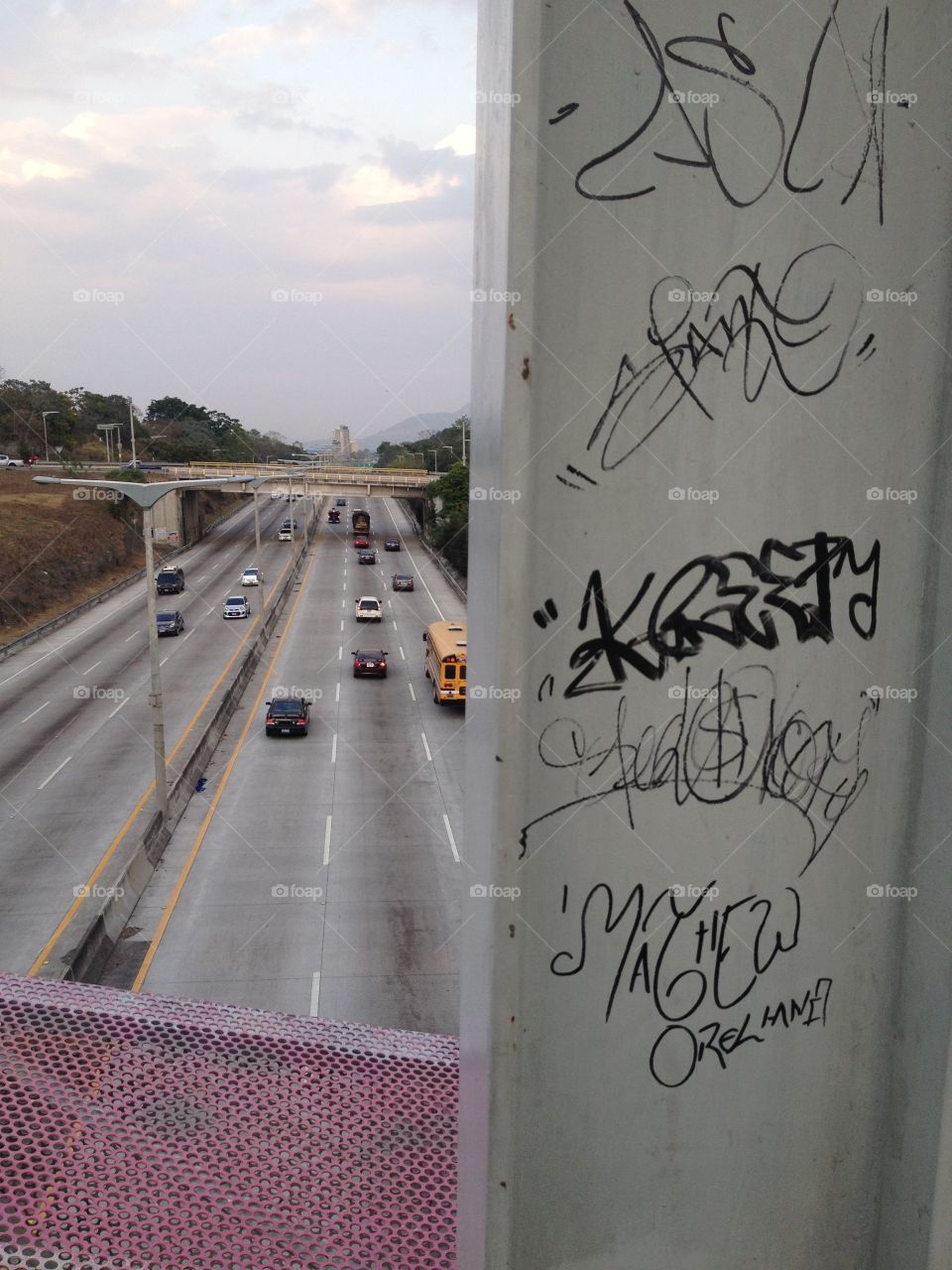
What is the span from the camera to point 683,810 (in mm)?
1804

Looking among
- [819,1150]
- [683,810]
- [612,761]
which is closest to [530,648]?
[612,761]

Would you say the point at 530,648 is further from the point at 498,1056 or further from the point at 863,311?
the point at 863,311

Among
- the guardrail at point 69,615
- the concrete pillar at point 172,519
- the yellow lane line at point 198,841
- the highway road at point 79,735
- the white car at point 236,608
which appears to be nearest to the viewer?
the yellow lane line at point 198,841

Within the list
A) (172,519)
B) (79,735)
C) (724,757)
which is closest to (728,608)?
(724,757)

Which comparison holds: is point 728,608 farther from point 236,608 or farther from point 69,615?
point 69,615

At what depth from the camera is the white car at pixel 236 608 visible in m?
41.8

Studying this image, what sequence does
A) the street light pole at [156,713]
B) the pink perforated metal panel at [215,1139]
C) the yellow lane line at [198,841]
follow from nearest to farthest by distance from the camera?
the pink perforated metal panel at [215,1139] < the yellow lane line at [198,841] < the street light pole at [156,713]

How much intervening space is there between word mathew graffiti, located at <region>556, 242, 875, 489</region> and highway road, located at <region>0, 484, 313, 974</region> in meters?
13.7

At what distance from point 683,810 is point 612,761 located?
0.17m

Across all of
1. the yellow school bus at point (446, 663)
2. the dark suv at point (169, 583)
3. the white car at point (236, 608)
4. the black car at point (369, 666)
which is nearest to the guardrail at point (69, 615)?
the dark suv at point (169, 583)

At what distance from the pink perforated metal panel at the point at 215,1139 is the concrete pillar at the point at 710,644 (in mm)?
1064

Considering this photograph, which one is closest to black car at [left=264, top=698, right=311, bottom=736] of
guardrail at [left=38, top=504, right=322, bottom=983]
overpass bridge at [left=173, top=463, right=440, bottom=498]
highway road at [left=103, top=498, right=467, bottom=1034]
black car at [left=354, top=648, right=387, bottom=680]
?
highway road at [left=103, top=498, right=467, bottom=1034]

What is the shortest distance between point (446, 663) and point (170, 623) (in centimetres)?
1582

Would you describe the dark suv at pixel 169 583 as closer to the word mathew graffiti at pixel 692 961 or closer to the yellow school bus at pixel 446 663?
the yellow school bus at pixel 446 663
